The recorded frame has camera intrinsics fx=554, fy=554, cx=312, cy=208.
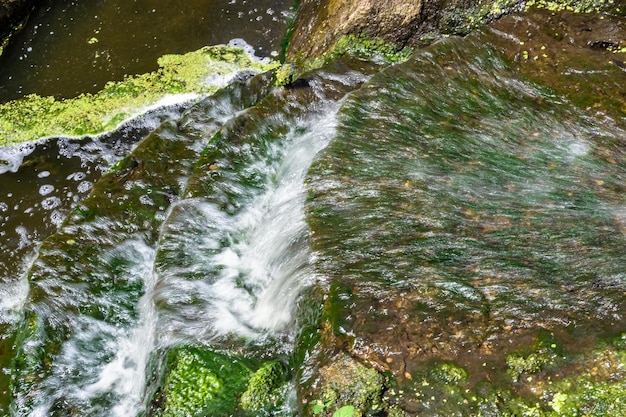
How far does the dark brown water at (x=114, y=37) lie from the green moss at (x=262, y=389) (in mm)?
4011

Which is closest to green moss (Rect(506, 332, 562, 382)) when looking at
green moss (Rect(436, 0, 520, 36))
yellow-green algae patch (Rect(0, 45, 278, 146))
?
green moss (Rect(436, 0, 520, 36))

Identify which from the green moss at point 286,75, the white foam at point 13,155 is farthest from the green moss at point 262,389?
the white foam at point 13,155

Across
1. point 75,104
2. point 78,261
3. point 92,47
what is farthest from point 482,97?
point 92,47

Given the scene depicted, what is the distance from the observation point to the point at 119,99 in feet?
18.8

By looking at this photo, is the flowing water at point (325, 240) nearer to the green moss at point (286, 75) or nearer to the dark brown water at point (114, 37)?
the green moss at point (286, 75)

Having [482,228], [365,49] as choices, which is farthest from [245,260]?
[365,49]

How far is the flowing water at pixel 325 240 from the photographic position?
116 inches

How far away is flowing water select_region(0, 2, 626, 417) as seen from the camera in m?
2.95

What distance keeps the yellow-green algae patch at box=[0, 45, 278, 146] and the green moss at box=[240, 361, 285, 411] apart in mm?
3450

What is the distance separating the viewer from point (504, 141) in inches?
161

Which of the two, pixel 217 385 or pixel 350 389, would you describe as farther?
pixel 217 385

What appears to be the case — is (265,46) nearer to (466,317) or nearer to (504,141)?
(504,141)

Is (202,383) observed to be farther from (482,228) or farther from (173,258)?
(482,228)

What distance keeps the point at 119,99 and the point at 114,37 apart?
119 cm
